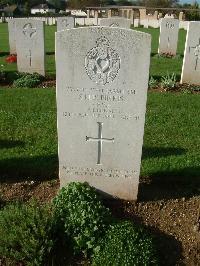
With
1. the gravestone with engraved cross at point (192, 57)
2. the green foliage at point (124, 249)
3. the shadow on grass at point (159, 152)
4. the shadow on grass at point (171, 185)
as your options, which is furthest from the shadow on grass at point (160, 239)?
the gravestone with engraved cross at point (192, 57)

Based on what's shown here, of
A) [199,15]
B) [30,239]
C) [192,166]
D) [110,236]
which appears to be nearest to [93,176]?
[110,236]

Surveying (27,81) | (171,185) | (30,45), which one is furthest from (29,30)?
(171,185)

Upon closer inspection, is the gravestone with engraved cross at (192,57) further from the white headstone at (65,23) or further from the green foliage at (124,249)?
the green foliage at (124,249)

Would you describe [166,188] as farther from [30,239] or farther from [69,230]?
[30,239]

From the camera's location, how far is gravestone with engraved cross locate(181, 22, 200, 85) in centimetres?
1136

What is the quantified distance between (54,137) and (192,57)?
251 inches

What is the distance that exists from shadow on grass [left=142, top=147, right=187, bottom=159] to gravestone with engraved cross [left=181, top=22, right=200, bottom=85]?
5.74 m

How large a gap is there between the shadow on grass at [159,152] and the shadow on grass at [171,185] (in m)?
0.63

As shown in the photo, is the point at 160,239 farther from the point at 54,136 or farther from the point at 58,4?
the point at 58,4

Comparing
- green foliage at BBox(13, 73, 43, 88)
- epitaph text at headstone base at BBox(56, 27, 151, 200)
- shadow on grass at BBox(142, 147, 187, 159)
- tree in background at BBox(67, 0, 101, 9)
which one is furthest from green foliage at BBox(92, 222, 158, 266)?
tree in background at BBox(67, 0, 101, 9)

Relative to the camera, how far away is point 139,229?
13.9ft

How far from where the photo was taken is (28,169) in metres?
5.93

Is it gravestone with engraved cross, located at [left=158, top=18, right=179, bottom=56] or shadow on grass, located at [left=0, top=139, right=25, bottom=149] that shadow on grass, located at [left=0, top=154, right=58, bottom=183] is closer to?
shadow on grass, located at [left=0, top=139, right=25, bottom=149]

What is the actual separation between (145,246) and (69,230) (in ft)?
2.75
